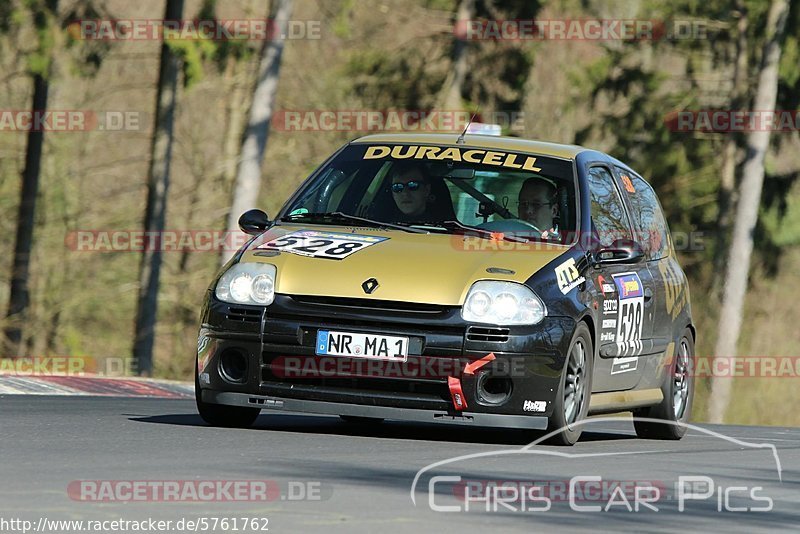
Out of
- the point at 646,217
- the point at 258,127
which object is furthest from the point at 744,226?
the point at 646,217

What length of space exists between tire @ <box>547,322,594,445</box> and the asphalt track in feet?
0.46

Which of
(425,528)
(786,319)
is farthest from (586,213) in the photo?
(786,319)

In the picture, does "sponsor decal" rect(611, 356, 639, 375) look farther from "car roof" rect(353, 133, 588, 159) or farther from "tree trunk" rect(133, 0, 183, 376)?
"tree trunk" rect(133, 0, 183, 376)

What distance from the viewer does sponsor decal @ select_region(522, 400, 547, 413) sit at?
8.97 m

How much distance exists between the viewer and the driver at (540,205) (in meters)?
10.0

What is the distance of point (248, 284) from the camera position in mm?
9164

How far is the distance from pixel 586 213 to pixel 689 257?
88.1 ft

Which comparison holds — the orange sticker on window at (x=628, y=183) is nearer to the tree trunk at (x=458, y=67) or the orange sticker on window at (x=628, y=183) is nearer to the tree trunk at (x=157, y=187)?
the tree trunk at (x=157, y=187)

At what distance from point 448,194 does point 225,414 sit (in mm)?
1850

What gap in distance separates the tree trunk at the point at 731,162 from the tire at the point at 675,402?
22.5m

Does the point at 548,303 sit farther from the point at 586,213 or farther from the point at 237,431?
the point at 237,431

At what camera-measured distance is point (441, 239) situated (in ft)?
31.4

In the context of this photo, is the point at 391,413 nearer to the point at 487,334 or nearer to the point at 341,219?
the point at 487,334

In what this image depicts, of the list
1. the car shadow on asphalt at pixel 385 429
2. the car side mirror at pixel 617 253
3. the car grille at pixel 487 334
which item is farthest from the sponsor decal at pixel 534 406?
the car side mirror at pixel 617 253
